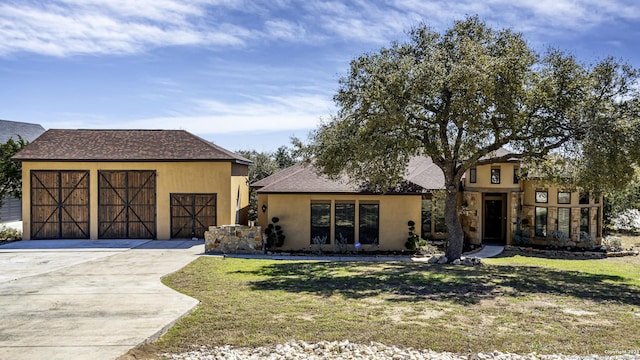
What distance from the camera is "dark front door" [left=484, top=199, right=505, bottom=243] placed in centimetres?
2245

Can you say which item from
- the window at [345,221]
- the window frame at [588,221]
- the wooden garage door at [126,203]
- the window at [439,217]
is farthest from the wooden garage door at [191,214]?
the window frame at [588,221]

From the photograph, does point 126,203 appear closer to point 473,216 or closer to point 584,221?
point 473,216

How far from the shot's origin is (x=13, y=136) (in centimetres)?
3172

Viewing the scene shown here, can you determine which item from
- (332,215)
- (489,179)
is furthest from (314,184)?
(489,179)

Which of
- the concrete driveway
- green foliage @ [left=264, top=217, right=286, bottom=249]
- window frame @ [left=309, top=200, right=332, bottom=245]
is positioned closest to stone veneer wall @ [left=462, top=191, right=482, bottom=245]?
window frame @ [left=309, top=200, right=332, bottom=245]

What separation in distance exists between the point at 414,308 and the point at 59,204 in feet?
55.7

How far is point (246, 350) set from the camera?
6.70m

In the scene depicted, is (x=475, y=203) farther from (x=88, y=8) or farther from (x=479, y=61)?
(x=88, y=8)

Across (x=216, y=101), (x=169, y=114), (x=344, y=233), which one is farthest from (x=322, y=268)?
(x=169, y=114)

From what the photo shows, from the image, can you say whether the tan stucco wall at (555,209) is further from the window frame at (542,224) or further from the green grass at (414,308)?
the green grass at (414,308)

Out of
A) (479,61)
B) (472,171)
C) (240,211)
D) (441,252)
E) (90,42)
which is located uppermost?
(90,42)

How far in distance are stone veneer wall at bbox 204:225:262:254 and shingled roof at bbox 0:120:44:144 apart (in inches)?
847

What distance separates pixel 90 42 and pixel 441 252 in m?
15.3

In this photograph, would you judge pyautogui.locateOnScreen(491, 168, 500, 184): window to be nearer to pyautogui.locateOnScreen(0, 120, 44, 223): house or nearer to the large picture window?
the large picture window
